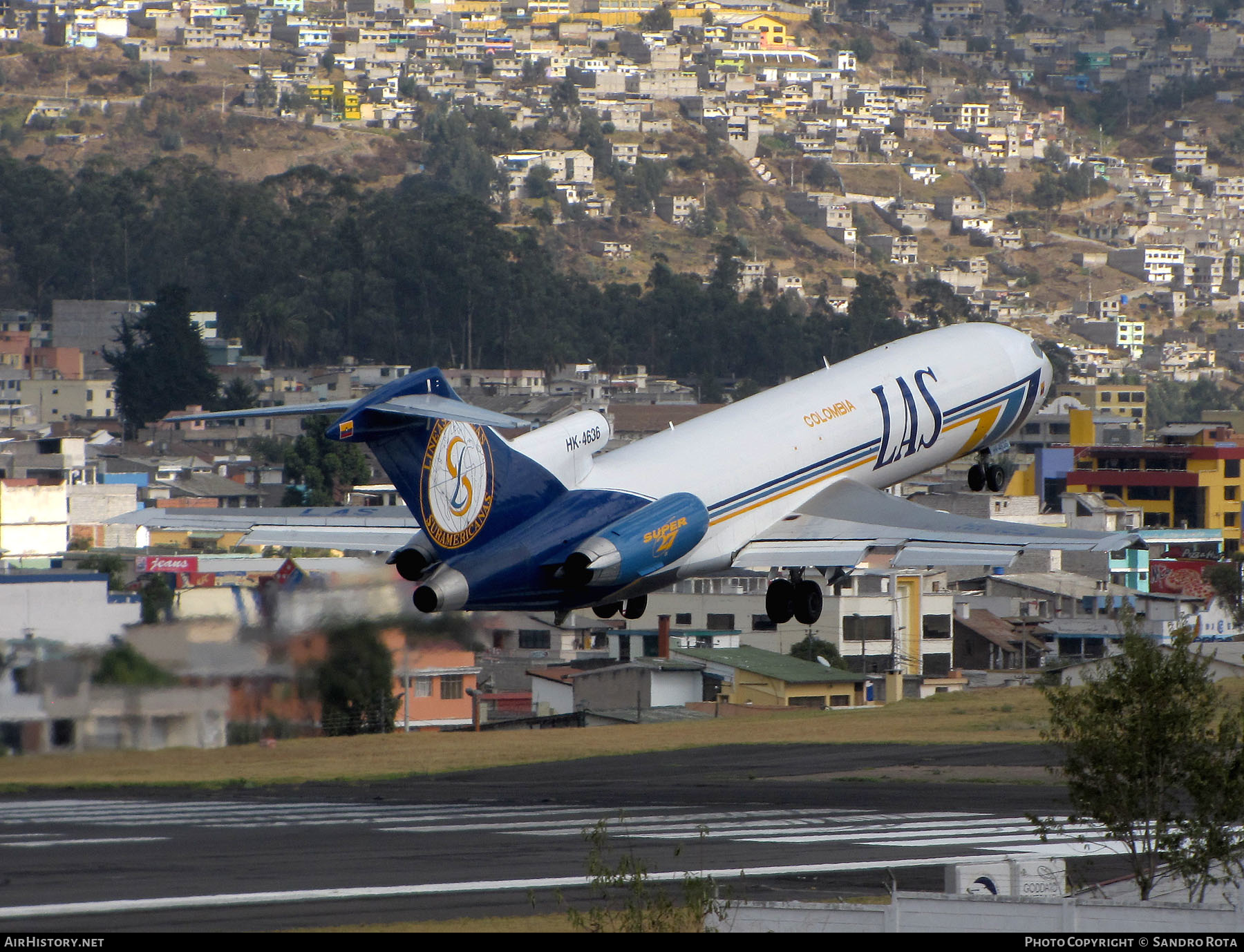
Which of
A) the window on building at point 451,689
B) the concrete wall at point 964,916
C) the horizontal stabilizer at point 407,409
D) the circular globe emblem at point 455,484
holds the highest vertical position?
the horizontal stabilizer at point 407,409

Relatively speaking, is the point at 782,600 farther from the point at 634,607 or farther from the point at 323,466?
the point at 323,466

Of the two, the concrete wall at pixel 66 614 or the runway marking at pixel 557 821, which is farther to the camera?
the runway marking at pixel 557 821

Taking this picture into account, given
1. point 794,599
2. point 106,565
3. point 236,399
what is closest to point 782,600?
point 794,599

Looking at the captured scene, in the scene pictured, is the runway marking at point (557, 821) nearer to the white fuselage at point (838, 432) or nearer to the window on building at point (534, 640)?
the white fuselage at point (838, 432)

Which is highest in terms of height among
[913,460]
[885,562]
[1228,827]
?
[913,460]

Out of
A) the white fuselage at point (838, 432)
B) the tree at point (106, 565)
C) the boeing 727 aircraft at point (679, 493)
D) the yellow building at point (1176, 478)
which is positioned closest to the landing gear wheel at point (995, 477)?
the white fuselage at point (838, 432)

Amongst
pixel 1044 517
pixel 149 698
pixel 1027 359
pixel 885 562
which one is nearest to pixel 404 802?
pixel 149 698

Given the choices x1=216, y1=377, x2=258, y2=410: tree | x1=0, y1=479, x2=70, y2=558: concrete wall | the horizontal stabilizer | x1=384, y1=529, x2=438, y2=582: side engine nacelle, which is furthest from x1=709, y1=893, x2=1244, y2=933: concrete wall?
x1=216, y1=377, x2=258, y2=410: tree

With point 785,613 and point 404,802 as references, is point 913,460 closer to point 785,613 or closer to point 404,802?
point 785,613
